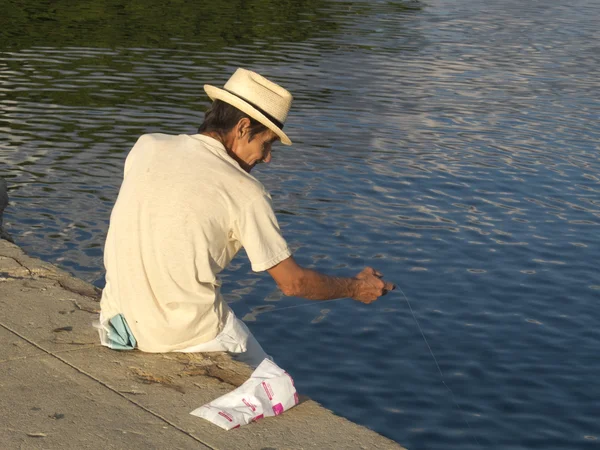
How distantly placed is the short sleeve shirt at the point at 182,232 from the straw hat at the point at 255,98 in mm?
220

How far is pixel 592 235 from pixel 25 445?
801 cm

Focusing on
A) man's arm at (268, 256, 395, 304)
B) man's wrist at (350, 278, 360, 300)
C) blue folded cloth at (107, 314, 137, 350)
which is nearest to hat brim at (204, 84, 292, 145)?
man's arm at (268, 256, 395, 304)

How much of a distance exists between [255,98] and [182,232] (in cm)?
70

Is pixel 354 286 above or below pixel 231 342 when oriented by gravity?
above

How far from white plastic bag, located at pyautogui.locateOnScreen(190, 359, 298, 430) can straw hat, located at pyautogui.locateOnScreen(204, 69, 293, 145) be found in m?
1.09

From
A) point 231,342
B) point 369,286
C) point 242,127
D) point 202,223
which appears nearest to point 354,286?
point 369,286

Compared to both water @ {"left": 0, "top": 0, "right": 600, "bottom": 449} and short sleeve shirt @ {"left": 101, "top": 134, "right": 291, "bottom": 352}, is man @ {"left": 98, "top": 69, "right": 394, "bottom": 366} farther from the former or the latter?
water @ {"left": 0, "top": 0, "right": 600, "bottom": 449}

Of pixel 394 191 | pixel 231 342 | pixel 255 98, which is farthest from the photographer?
pixel 394 191

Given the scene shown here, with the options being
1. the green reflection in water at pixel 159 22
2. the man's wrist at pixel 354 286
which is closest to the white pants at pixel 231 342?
the man's wrist at pixel 354 286

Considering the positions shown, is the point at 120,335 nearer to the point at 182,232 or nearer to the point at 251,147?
the point at 182,232

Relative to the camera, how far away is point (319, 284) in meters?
4.87

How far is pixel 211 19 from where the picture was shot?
28594mm

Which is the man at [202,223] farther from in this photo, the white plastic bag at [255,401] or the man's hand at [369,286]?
the white plastic bag at [255,401]

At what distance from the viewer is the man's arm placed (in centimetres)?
478
